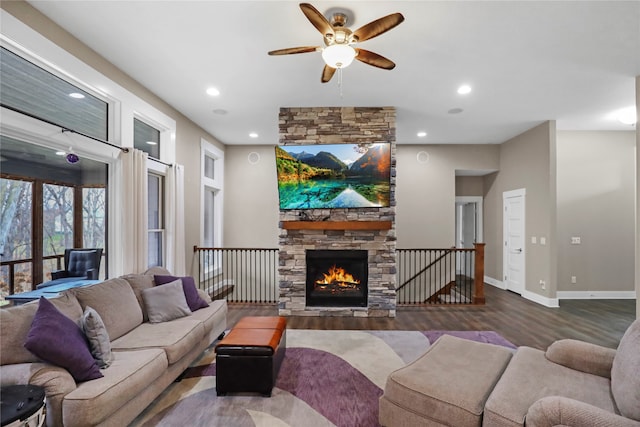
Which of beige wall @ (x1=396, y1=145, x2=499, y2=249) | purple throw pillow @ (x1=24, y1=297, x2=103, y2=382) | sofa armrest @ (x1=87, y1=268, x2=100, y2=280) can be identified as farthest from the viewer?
beige wall @ (x1=396, y1=145, x2=499, y2=249)

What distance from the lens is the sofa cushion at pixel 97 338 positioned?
2.12 meters

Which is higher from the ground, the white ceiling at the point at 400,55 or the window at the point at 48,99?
the white ceiling at the point at 400,55

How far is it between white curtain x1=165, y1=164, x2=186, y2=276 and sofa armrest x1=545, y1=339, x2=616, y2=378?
451 centimetres

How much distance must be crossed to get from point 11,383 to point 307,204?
3455 millimetres

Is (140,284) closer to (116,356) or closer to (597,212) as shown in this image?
(116,356)

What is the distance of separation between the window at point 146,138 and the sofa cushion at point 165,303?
6.59 feet

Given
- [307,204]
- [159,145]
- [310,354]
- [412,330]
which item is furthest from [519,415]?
[159,145]

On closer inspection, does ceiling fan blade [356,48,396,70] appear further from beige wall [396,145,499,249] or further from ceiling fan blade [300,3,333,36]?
beige wall [396,145,499,249]

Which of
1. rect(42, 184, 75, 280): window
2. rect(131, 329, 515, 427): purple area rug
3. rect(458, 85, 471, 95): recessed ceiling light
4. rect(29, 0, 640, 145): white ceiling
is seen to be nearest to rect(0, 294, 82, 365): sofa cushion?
rect(131, 329, 515, 427): purple area rug

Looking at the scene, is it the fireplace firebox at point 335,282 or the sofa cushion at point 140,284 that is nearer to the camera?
the sofa cushion at point 140,284

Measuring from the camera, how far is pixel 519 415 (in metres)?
→ 1.57

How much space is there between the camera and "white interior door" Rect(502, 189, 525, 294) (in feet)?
20.0

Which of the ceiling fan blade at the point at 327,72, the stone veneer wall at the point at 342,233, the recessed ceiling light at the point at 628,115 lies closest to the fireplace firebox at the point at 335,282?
the stone veneer wall at the point at 342,233

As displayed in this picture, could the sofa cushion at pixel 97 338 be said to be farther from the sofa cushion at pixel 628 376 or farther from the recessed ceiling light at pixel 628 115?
the recessed ceiling light at pixel 628 115
